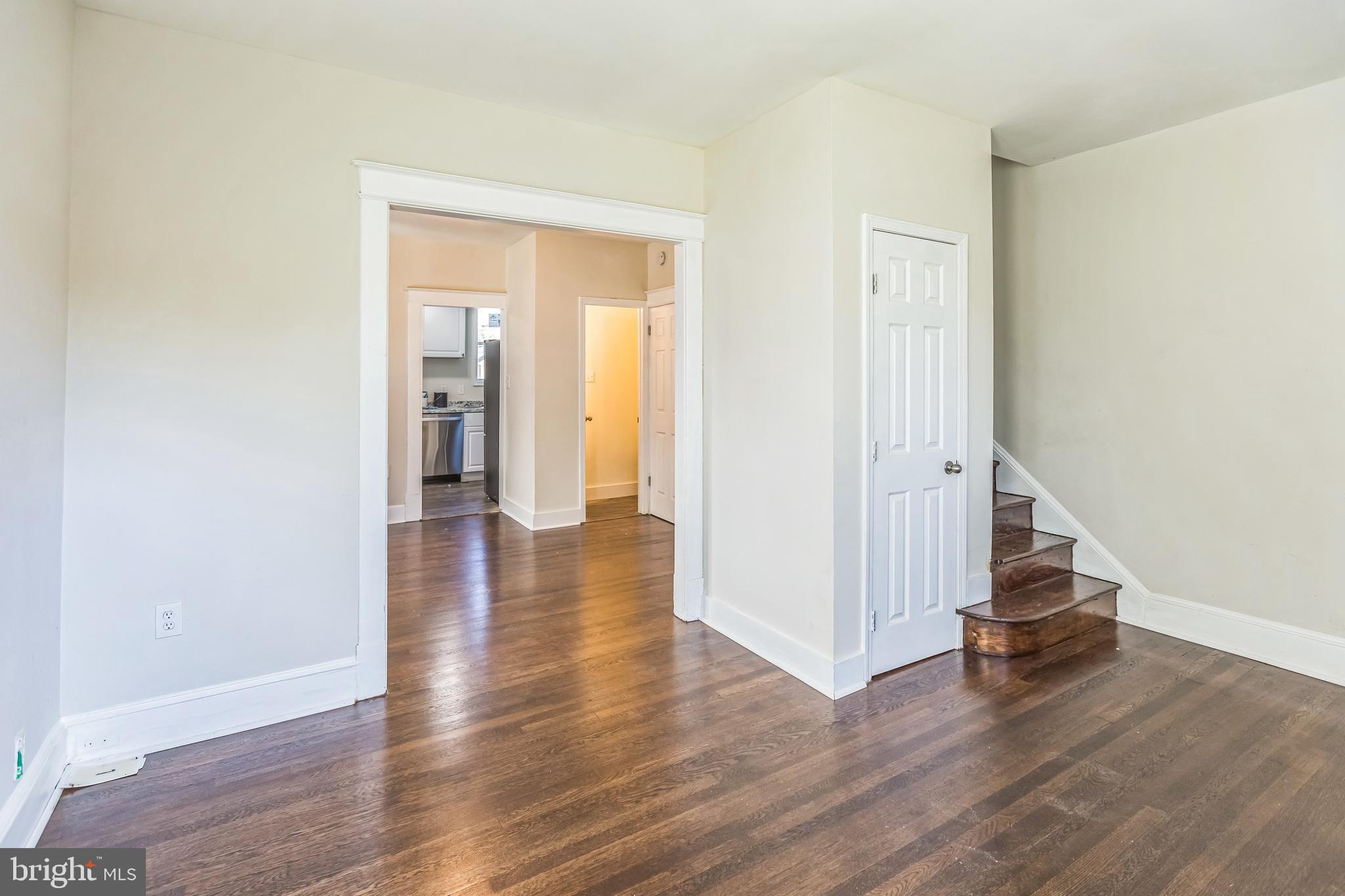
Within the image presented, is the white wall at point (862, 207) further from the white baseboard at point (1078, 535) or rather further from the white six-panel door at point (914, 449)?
the white baseboard at point (1078, 535)

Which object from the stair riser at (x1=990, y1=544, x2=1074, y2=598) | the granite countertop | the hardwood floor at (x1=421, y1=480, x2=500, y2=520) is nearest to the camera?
the stair riser at (x1=990, y1=544, x2=1074, y2=598)

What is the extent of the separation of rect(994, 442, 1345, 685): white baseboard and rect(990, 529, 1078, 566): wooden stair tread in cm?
7

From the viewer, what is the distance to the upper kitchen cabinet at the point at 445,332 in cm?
835

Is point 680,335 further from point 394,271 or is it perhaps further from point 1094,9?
point 394,271

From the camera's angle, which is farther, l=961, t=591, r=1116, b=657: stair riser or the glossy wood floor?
l=961, t=591, r=1116, b=657: stair riser

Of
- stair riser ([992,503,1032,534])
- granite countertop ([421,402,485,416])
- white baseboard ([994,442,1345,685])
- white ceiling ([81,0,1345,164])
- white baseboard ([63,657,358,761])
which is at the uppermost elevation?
white ceiling ([81,0,1345,164])

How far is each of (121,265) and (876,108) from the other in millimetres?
2984

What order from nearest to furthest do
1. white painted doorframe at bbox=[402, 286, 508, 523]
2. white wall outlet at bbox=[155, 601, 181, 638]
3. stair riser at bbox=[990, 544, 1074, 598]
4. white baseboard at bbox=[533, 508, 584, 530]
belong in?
white wall outlet at bbox=[155, 601, 181, 638]
stair riser at bbox=[990, 544, 1074, 598]
white baseboard at bbox=[533, 508, 584, 530]
white painted doorframe at bbox=[402, 286, 508, 523]

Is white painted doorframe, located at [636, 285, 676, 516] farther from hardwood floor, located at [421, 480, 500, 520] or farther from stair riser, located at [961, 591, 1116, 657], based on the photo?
stair riser, located at [961, 591, 1116, 657]

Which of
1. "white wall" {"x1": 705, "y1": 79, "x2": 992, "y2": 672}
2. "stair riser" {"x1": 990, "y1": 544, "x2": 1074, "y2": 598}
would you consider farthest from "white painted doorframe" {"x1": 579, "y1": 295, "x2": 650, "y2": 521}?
"stair riser" {"x1": 990, "y1": 544, "x2": 1074, "y2": 598}

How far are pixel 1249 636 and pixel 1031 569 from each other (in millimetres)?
943

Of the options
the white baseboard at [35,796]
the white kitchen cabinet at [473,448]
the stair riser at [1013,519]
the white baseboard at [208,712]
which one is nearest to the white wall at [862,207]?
the stair riser at [1013,519]

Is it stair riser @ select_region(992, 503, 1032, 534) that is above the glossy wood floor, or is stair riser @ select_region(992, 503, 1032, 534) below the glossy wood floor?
above

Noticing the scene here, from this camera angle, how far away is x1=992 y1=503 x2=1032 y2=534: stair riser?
3.87m
